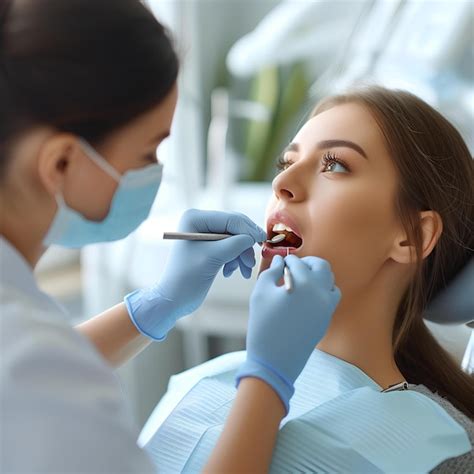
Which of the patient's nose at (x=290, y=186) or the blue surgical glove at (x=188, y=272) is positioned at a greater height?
the patient's nose at (x=290, y=186)

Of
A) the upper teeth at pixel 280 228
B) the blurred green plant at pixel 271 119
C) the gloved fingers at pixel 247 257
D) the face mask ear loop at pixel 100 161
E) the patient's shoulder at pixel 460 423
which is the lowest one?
the blurred green plant at pixel 271 119

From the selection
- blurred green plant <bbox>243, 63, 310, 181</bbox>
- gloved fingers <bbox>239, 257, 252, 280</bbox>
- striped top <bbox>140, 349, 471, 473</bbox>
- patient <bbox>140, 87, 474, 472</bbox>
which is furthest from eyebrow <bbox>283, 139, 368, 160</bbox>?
blurred green plant <bbox>243, 63, 310, 181</bbox>

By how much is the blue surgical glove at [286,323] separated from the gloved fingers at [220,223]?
210 millimetres

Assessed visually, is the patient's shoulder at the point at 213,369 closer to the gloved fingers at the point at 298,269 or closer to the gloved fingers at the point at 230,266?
the gloved fingers at the point at 230,266

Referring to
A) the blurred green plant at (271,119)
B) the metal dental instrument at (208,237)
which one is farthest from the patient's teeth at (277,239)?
the blurred green plant at (271,119)

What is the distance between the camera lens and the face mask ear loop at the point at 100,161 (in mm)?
866

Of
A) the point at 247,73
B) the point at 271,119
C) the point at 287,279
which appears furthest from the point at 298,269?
the point at 271,119

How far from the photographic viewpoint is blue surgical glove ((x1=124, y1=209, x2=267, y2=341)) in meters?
1.25

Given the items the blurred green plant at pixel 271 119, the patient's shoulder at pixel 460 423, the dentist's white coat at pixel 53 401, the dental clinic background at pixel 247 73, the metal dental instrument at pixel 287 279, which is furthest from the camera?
the blurred green plant at pixel 271 119

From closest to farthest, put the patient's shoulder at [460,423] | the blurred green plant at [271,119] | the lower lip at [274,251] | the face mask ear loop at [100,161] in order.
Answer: the face mask ear loop at [100,161] → the patient's shoulder at [460,423] → the lower lip at [274,251] → the blurred green plant at [271,119]

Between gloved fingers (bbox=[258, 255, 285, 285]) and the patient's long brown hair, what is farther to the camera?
the patient's long brown hair

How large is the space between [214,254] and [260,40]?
41.3 inches

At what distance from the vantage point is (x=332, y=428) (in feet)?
3.54

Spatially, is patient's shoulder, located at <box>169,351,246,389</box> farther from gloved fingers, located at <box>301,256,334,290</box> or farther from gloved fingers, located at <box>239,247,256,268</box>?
gloved fingers, located at <box>301,256,334,290</box>
